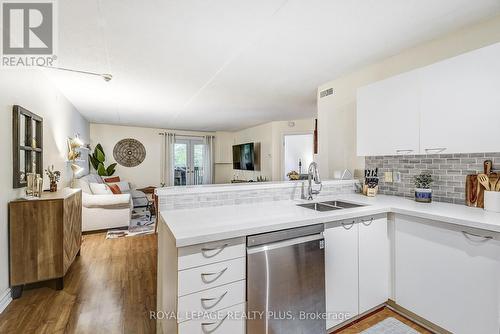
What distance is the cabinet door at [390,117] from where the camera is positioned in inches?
75.8

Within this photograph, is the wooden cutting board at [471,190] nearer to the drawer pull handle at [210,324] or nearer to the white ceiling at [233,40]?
the white ceiling at [233,40]

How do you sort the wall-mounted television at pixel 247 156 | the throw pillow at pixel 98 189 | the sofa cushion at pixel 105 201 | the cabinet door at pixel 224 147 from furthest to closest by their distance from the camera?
the cabinet door at pixel 224 147, the wall-mounted television at pixel 247 156, the throw pillow at pixel 98 189, the sofa cushion at pixel 105 201

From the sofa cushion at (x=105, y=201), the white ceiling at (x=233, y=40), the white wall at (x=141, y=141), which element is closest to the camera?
the white ceiling at (x=233, y=40)

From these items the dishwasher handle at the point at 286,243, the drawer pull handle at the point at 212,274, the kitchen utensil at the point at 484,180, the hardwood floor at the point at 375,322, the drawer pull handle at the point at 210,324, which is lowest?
the hardwood floor at the point at 375,322

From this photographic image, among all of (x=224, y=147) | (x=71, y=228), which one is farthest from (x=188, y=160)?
(x=71, y=228)

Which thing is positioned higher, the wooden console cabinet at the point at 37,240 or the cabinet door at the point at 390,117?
the cabinet door at the point at 390,117

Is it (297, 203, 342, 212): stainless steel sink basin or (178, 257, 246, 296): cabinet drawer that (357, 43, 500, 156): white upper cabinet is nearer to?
(297, 203, 342, 212): stainless steel sink basin

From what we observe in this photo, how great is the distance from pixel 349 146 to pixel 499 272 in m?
1.77

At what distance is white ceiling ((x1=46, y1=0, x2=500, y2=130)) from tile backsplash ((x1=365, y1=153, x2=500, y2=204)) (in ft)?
3.53

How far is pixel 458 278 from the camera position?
145cm

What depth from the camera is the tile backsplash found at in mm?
1841

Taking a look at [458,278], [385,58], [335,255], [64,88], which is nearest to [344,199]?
[335,255]

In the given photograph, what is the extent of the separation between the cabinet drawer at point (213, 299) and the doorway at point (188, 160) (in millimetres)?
6446

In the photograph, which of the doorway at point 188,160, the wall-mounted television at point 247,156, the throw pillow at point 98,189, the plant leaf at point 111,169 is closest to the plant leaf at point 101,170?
the plant leaf at point 111,169
